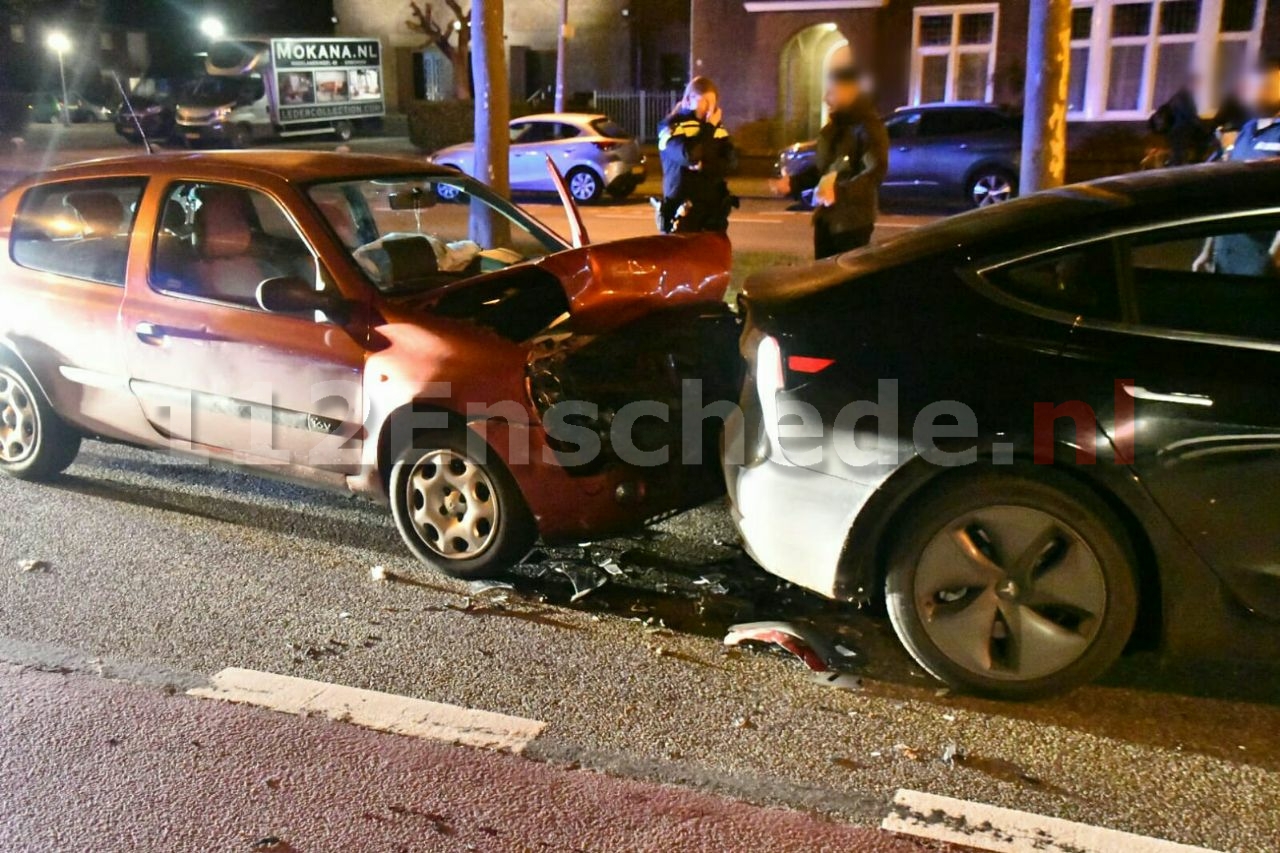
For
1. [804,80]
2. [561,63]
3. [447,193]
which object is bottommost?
[447,193]

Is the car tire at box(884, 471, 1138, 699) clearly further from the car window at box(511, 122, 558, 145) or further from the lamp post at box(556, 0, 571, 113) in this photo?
the lamp post at box(556, 0, 571, 113)

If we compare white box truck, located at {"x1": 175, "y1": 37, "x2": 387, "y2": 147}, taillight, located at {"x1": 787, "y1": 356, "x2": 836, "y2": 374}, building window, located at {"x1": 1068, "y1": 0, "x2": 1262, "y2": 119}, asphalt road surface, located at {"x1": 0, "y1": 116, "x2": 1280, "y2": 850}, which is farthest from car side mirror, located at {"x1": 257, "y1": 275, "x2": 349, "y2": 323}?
building window, located at {"x1": 1068, "y1": 0, "x2": 1262, "y2": 119}

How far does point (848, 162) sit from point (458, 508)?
346 cm

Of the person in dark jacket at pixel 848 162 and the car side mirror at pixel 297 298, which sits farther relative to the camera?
the person in dark jacket at pixel 848 162

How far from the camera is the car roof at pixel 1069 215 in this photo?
3613 millimetres

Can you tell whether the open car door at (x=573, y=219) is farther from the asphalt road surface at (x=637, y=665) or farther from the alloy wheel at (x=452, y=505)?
the alloy wheel at (x=452, y=505)

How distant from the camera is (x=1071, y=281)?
370 centimetres

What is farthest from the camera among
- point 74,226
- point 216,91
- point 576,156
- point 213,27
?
point 213,27

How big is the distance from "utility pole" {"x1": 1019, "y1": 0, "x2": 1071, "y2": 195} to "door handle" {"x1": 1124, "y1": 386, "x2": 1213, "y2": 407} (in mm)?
4540

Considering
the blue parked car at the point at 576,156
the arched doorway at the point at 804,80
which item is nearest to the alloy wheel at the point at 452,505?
the blue parked car at the point at 576,156

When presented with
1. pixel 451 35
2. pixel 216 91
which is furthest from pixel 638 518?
pixel 451 35

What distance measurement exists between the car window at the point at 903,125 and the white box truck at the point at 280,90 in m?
10.4

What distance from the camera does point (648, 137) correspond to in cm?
3012

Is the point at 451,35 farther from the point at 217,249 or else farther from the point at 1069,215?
the point at 1069,215
